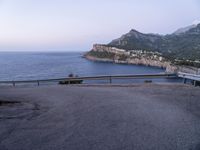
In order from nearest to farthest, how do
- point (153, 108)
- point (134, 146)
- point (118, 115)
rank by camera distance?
point (134, 146)
point (118, 115)
point (153, 108)

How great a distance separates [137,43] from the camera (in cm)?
18962

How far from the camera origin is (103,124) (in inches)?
268

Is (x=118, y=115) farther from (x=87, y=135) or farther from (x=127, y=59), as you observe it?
(x=127, y=59)

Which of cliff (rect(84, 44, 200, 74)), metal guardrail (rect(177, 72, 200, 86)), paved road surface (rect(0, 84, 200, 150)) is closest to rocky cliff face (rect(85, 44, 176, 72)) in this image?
cliff (rect(84, 44, 200, 74))

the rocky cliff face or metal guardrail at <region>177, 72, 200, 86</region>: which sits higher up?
metal guardrail at <region>177, 72, 200, 86</region>

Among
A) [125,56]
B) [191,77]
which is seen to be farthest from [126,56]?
[191,77]

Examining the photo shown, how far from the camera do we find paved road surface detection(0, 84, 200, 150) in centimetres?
541

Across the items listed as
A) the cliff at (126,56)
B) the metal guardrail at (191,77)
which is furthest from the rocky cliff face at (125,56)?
the metal guardrail at (191,77)

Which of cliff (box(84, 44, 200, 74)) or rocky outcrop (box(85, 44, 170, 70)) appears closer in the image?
cliff (box(84, 44, 200, 74))

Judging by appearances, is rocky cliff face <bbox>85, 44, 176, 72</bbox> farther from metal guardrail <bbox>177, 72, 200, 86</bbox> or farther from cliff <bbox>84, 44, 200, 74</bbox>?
metal guardrail <bbox>177, 72, 200, 86</bbox>

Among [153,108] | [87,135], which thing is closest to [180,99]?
[153,108]

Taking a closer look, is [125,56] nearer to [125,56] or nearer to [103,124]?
[125,56]

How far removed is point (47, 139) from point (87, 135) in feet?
2.74

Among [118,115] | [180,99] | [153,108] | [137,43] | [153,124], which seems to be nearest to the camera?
[153,124]
